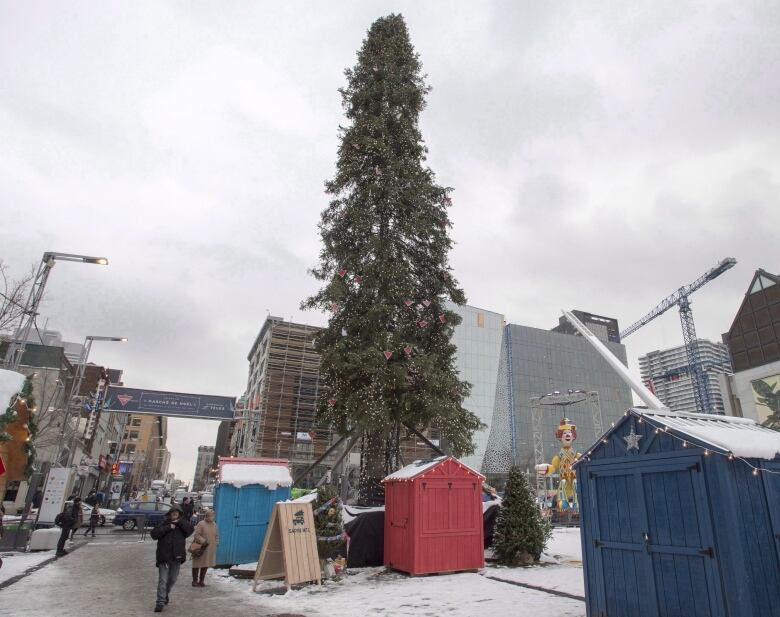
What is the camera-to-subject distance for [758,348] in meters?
46.8

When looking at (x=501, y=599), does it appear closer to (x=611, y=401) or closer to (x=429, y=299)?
(x=429, y=299)

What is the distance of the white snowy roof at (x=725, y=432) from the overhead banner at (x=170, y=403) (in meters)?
31.6

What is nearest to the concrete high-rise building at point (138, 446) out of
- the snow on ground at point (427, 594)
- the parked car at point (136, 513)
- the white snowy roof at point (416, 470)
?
the parked car at point (136, 513)

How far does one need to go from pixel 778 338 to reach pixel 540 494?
2897cm

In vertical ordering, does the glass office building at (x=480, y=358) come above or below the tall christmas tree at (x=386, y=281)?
above

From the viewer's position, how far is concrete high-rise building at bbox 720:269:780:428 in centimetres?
4466

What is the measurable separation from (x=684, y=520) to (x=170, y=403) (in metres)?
34.4

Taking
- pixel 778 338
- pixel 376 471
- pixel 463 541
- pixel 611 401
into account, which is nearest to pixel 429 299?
pixel 376 471

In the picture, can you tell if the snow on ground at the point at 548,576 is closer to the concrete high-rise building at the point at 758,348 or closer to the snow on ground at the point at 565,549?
the snow on ground at the point at 565,549

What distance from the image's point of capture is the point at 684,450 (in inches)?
269

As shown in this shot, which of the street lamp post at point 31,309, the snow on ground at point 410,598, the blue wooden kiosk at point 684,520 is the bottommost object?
the snow on ground at point 410,598

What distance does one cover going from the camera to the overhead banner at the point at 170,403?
34219 mm

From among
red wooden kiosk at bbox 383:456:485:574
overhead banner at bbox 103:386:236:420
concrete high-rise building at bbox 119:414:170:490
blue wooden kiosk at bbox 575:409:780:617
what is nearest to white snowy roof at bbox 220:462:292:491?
red wooden kiosk at bbox 383:456:485:574

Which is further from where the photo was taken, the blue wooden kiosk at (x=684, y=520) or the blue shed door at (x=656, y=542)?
the blue shed door at (x=656, y=542)
